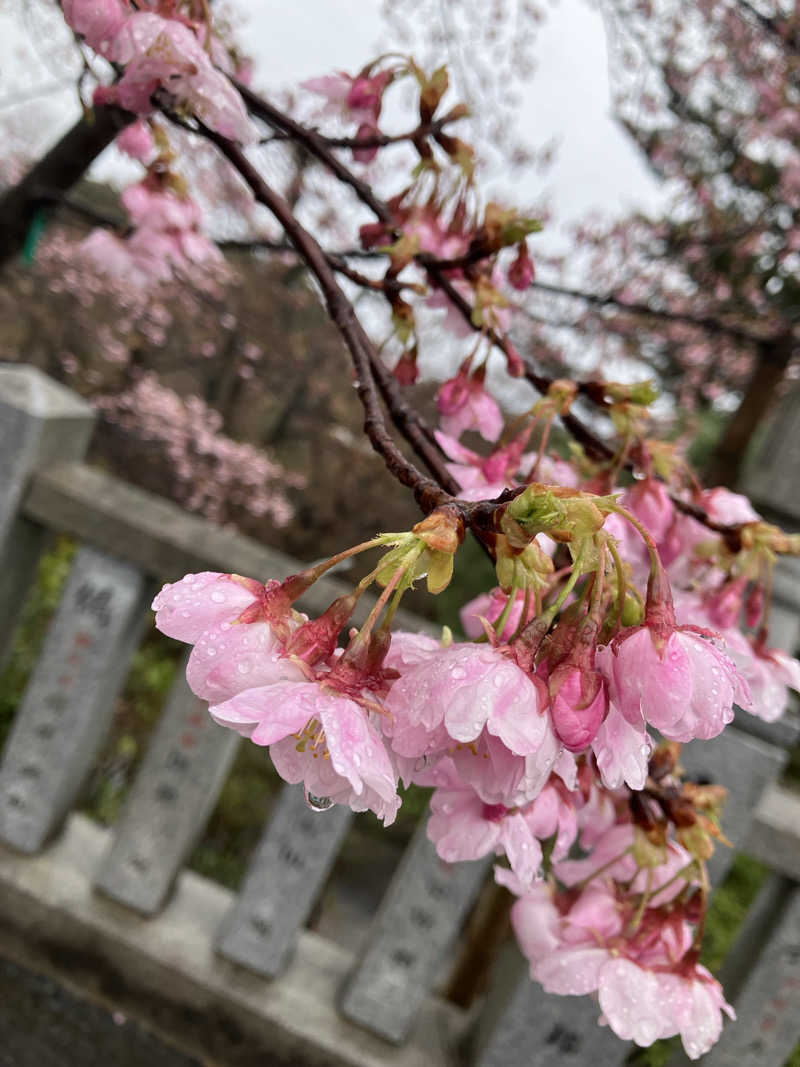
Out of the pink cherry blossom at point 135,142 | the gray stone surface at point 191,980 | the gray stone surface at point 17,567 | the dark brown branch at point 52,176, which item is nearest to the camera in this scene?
the pink cherry blossom at point 135,142

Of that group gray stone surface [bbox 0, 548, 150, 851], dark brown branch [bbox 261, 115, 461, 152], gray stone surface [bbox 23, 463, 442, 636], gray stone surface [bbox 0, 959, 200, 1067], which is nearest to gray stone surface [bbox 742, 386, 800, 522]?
gray stone surface [bbox 23, 463, 442, 636]

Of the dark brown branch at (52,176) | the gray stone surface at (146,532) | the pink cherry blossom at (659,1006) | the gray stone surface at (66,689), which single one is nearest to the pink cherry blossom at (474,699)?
the pink cherry blossom at (659,1006)

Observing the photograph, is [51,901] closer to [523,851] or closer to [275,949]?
[275,949]

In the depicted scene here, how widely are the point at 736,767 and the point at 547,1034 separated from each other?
582mm

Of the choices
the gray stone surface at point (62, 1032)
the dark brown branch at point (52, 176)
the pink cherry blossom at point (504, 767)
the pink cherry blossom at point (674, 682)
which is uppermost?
the dark brown branch at point (52, 176)

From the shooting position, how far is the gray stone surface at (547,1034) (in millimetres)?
1369

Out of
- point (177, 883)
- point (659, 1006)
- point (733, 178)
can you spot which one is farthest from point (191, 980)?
point (733, 178)

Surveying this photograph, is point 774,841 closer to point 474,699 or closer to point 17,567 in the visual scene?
point 474,699

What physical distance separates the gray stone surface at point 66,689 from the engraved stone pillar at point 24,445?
17cm

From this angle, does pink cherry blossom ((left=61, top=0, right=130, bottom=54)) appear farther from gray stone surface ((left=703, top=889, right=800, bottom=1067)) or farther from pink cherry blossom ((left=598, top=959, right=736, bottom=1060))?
gray stone surface ((left=703, top=889, right=800, bottom=1067))

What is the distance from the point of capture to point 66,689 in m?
1.54

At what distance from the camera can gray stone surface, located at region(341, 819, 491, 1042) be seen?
1435mm

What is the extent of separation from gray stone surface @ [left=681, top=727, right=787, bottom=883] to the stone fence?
4.7 inches

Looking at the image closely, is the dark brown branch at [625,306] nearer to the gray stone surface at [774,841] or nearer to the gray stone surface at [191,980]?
the gray stone surface at [774,841]
